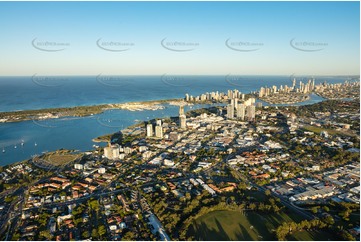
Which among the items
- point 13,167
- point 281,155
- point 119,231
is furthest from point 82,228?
point 281,155

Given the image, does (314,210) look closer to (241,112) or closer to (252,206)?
(252,206)

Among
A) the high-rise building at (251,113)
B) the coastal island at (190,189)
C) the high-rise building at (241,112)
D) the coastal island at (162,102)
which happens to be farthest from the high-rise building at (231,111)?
the coastal island at (162,102)

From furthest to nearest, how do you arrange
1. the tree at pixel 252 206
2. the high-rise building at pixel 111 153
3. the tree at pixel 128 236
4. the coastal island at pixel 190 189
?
1. the high-rise building at pixel 111 153
2. the tree at pixel 252 206
3. the coastal island at pixel 190 189
4. the tree at pixel 128 236

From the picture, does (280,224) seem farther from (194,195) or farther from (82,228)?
(82,228)

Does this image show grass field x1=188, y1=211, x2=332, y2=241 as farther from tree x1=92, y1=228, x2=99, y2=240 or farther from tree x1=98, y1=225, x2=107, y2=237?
tree x1=92, y1=228, x2=99, y2=240

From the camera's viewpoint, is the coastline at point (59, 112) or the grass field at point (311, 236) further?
the coastline at point (59, 112)

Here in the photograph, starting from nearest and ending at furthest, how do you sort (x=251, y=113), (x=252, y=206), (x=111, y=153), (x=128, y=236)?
(x=128, y=236), (x=252, y=206), (x=111, y=153), (x=251, y=113)

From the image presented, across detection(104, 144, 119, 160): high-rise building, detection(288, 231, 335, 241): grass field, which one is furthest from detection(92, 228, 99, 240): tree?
detection(104, 144, 119, 160): high-rise building

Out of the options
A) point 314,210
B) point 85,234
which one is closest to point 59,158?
point 85,234

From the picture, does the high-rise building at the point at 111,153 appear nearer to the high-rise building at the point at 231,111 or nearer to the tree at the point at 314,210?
the tree at the point at 314,210
